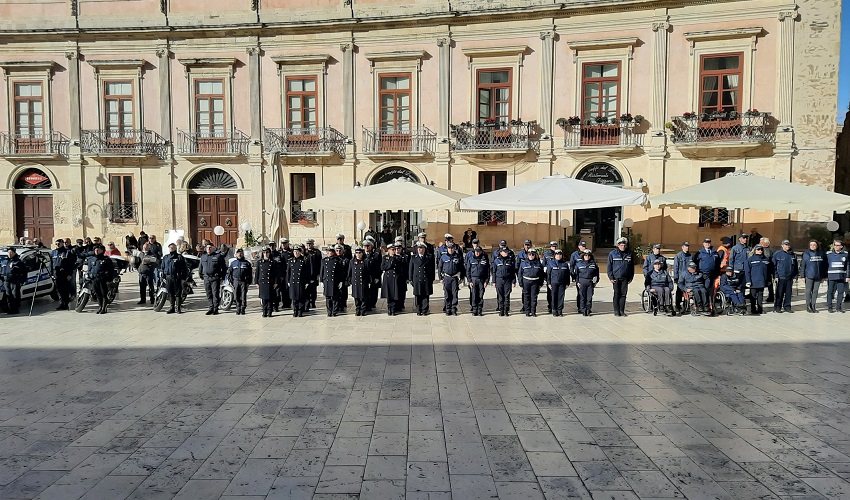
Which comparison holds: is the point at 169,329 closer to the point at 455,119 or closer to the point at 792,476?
the point at 792,476

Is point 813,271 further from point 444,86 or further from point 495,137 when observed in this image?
point 444,86

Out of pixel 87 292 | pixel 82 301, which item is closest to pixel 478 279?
pixel 87 292

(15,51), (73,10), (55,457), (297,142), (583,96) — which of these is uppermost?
(73,10)

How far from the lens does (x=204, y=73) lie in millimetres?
24547

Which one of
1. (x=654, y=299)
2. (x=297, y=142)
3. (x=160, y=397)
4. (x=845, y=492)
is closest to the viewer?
(x=845, y=492)

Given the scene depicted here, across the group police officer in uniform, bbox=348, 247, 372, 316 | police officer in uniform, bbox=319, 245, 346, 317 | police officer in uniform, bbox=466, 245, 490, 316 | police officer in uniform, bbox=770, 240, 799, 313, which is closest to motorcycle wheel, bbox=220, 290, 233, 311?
police officer in uniform, bbox=319, 245, 346, 317

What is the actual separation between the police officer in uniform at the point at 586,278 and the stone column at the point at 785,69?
1285cm

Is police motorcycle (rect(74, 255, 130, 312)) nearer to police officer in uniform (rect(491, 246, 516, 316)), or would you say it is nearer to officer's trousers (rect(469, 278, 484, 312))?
officer's trousers (rect(469, 278, 484, 312))

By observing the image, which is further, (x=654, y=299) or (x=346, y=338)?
(x=654, y=299)

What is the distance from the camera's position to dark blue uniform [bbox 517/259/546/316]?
1245cm

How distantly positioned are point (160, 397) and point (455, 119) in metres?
18.3

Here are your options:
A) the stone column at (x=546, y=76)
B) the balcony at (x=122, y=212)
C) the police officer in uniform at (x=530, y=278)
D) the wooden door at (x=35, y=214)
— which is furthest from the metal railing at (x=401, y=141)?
the wooden door at (x=35, y=214)

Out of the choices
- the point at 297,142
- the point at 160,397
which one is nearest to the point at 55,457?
the point at 160,397

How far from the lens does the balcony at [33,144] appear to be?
24.8 meters
